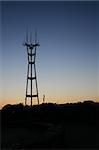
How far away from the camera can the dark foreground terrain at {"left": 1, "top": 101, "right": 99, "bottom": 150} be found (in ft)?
45.6

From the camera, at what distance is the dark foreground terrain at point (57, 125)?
13.9 m

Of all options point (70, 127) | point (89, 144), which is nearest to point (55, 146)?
point (89, 144)

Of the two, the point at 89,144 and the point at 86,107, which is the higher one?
the point at 86,107

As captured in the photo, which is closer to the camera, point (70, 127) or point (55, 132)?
point (55, 132)

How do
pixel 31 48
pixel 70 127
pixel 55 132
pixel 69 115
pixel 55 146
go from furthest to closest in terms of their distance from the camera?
pixel 31 48, pixel 69 115, pixel 70 127, pixel 55 132, pixel 55 146

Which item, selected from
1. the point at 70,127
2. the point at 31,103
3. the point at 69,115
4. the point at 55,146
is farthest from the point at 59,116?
the point at 31,103

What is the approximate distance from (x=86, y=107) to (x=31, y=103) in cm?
989

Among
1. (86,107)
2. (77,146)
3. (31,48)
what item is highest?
(31,48)

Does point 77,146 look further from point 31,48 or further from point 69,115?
point 31,48

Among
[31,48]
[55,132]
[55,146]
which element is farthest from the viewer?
[31,48]

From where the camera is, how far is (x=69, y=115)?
19.6 m

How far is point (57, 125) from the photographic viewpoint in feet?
53.0

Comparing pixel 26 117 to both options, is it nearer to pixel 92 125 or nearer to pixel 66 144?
pixel 92 125

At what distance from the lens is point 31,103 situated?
96.8 ft
